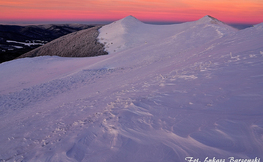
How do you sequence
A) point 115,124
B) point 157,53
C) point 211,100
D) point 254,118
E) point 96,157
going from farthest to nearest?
point 157,53 → point 211,100 → point 115,124 → point 254,118 → point 96,157

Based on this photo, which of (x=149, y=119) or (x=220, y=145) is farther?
(x=149, y=119)

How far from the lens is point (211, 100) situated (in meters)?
3.53

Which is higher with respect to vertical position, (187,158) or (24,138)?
(187,158)

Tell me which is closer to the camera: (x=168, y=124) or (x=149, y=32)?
(x=168, y=124)

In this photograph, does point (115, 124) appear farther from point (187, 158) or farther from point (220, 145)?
point (220, 145)

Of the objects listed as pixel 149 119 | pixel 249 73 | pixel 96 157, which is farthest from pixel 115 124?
pixel 249 73

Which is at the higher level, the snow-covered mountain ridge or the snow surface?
the snow-covered mountain ridge

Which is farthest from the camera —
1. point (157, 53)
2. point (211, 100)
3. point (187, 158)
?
point (157, 53)

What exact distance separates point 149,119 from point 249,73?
281 cm

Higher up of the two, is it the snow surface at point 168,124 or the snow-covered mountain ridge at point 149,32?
the snow-covered mountain ridge at point 149,32

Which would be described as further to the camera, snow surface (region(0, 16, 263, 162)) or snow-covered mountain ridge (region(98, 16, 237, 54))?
snow-covered mountain ridge (region(98, 16, 237, 54))

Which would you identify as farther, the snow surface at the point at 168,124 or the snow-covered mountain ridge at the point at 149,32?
the snow-covered mountain ridge at the point at 149,32

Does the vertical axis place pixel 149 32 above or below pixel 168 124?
above

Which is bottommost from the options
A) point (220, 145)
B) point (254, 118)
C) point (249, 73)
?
point (220, 145)
